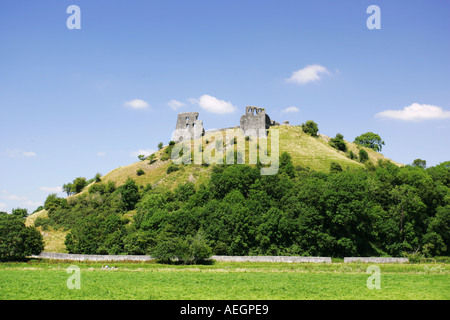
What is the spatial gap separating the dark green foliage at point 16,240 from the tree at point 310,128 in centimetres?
9484

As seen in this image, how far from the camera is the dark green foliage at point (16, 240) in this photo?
5453cm

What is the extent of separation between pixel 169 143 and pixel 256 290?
10418 cm

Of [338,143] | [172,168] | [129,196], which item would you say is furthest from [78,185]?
[338,143]

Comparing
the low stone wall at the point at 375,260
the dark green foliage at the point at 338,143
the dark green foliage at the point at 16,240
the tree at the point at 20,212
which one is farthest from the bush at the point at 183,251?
the dark green foliage at the point at 338,143

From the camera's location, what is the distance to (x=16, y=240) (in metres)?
54.9

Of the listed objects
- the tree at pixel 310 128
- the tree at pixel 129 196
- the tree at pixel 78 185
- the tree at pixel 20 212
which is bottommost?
the tree at pixel 20 212

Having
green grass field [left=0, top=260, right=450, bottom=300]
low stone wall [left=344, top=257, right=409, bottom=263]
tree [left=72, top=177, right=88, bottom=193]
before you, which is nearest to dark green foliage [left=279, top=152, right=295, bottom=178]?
low stone wall [left=344, top=257, right=409, bottom=263]

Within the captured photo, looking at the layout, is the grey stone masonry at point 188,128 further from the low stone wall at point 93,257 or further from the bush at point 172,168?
the low stone wall at point 93,257

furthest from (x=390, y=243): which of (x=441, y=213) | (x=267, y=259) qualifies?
(x=267, y=259)

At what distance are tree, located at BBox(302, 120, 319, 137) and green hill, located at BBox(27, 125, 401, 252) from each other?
1693 mm

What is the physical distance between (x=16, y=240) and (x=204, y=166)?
194 ft

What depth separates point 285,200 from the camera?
68750 mm

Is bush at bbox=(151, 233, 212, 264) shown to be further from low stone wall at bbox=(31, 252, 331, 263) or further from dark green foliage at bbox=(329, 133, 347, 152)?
dark green foliage at bbox=(329, 133, 347, 152)
